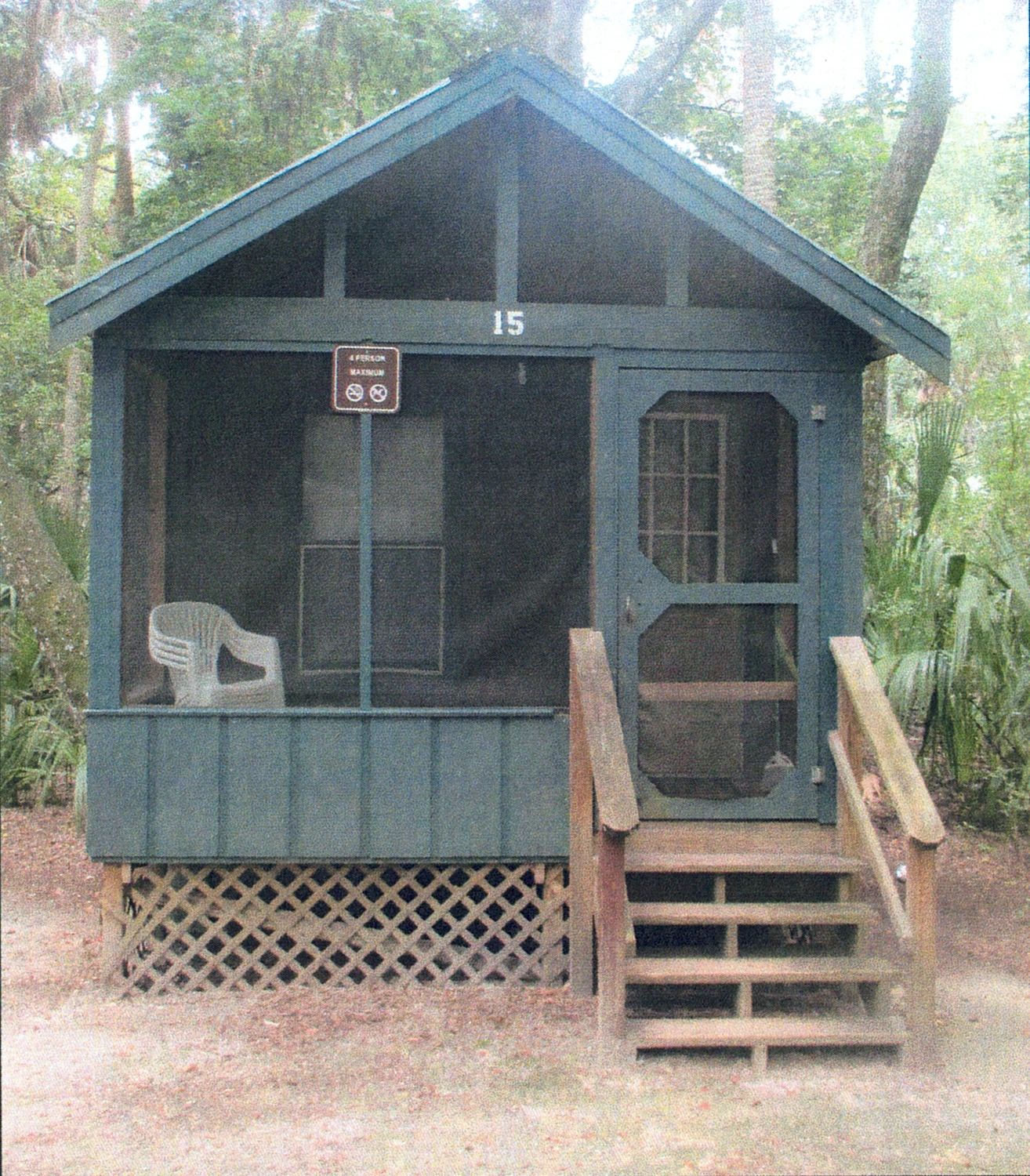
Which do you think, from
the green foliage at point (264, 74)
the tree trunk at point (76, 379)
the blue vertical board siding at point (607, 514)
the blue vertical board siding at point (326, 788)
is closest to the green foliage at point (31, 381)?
the tree trunk at point (76, 379)

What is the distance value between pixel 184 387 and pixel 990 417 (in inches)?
287

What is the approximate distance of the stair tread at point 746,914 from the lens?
4.67 metres

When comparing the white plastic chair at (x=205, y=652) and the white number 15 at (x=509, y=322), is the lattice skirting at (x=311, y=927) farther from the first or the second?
the white number 15 at (x=509, y=322)

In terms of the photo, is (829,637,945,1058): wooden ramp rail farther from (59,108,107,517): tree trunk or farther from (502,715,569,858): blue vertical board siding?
(59,108,107,517): tree trunk

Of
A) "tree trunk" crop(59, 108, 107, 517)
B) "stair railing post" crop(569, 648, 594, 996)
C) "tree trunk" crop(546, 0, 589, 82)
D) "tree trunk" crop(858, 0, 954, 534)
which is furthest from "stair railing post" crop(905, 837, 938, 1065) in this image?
"tree trunk" crop(59, 108, 107, 517)

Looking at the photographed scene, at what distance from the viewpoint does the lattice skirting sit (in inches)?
202

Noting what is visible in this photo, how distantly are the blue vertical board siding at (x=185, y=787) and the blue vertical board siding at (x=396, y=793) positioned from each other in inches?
25.5

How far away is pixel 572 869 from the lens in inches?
196

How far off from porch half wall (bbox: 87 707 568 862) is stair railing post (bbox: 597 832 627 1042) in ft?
2.59

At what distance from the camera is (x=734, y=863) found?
483 cm

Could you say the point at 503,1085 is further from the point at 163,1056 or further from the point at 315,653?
the point at 315,653

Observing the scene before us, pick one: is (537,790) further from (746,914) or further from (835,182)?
(835,182)

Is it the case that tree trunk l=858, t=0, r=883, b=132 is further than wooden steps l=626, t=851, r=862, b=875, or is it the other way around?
tree trunk l=858, t=0, r=883, b=132

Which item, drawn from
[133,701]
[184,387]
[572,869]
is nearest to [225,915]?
[133,701]
